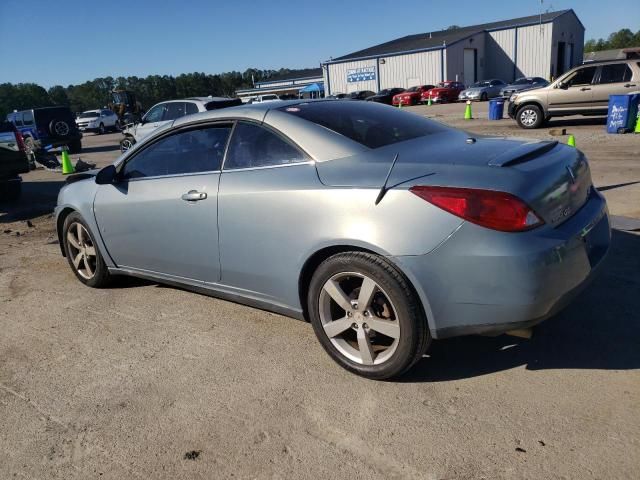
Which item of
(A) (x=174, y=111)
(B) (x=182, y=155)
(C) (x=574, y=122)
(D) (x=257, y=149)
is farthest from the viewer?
(C) (x=574, y=122)

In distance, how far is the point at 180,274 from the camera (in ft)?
12.7

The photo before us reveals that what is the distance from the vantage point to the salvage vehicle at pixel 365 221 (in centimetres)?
248

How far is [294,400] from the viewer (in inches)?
112

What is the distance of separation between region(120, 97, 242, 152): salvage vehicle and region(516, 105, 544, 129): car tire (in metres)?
8.12

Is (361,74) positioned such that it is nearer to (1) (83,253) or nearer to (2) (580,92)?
(2) (580,92)

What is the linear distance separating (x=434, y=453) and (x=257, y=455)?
82cm

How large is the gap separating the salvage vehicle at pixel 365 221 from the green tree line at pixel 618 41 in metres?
121

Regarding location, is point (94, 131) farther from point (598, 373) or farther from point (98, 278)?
point (598, 373)

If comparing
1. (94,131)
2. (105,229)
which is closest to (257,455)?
(105,229)

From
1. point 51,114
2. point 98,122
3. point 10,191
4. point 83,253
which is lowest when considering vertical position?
point 10,191

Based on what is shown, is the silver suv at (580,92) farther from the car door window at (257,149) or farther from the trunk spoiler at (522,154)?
the car door window at (257,149)

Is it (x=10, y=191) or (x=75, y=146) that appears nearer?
(x=10, y=191)

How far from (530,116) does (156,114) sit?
415 inches

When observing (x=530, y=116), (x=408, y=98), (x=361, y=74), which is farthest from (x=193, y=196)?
(x=361, y=74)
